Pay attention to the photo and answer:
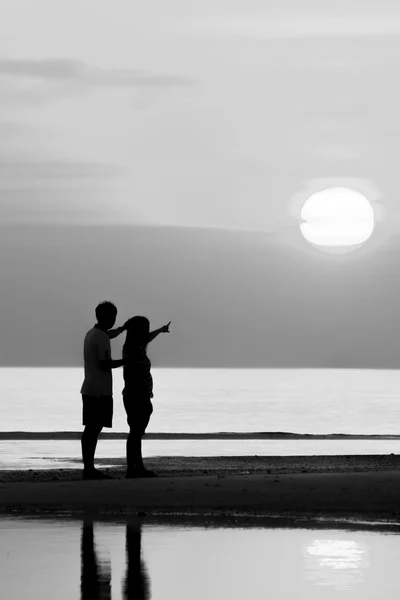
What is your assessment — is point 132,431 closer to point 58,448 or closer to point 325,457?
point 325,457

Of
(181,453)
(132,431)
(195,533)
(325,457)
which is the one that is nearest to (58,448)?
(181,453)

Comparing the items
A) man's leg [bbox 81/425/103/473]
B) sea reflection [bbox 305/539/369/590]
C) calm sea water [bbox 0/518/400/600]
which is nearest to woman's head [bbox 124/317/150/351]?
man's leg [bbox 81/425/103/473]

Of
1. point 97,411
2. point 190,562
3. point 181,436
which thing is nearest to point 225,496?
point 97,411

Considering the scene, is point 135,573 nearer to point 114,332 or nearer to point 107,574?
point 107,574

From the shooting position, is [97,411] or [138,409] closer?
[97,411]

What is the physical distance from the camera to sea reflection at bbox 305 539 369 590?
10350 mm

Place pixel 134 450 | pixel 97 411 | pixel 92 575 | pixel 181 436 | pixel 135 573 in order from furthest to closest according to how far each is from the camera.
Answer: pixel 181 436
pixel 134 450
pixel 97 411
pixel 135 573
pixel 92 575

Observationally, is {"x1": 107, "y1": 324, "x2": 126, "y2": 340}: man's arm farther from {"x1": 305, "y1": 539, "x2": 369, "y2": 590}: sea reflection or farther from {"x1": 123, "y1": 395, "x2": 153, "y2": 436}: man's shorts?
{"x1": 305, "y1": 539, "x2": 369, "y2": 590}: sea reflection

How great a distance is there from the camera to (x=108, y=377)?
56.5 feet

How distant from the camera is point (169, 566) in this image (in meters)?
10.9

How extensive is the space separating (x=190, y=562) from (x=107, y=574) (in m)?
1.03

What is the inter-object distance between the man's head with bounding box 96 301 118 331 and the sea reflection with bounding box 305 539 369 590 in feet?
17.7

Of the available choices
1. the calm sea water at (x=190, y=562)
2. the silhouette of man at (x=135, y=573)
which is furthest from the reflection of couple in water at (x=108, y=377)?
the silhouette of man at (x=135, y=573)

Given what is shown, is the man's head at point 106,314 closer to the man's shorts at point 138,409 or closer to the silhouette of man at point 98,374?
the silhouette of man at point 98,374
